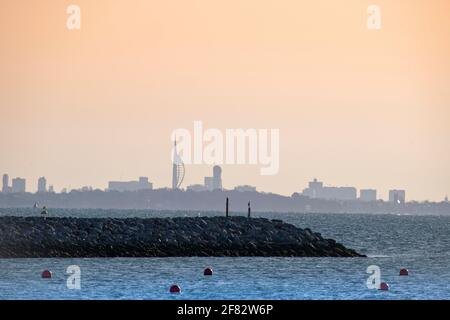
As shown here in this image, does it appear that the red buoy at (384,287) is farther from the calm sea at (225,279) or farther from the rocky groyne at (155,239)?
the rocky groyne at (155,239)

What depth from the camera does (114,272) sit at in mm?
59500

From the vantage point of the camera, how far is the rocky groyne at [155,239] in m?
73.6

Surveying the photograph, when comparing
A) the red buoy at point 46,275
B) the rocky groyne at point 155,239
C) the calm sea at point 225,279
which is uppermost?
the rocky groyne at point 155,239

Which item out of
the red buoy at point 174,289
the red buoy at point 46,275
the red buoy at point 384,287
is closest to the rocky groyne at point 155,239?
the red buoy at point 46,275

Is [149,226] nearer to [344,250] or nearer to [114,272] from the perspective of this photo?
[344,250]

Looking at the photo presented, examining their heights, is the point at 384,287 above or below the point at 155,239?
below

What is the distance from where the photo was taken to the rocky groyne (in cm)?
7362

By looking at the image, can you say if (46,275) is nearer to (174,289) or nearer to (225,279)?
(225,279)

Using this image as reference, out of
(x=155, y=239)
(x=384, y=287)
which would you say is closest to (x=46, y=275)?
(x=384, y=287)

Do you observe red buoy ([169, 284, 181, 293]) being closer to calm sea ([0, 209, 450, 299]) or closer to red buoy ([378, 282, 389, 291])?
calm sea ([0, 209, 450, 299])

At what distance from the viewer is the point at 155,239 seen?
252 ft

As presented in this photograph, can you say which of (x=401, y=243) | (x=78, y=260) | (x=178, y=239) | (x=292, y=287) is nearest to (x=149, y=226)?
(x=178, y=239)
